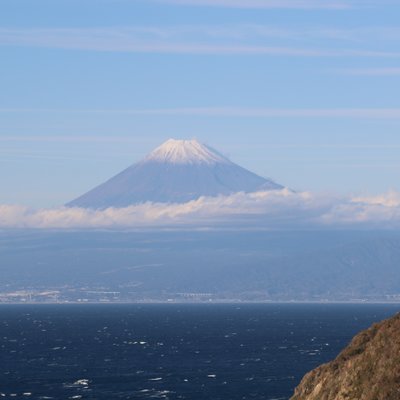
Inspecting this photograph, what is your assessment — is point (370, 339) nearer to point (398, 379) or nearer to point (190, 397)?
point (398, 379)

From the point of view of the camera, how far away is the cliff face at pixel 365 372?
105225 millimetres

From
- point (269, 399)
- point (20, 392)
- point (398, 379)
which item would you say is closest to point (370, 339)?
point (398, 379)

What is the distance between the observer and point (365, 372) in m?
110

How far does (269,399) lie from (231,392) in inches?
407

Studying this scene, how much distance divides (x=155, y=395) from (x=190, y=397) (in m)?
5.32

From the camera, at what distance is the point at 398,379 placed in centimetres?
10475

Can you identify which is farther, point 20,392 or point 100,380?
point 100,380

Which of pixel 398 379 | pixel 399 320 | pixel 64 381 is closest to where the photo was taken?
pixel 398 379

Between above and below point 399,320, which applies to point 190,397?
below

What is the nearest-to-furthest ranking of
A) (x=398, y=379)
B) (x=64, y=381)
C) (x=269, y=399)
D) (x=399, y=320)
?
(x=398, y=379)
(x=399, y=320)
(x=269, y=399)
(x=64, y=381)

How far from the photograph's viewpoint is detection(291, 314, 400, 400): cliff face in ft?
345

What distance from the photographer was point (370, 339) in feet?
396

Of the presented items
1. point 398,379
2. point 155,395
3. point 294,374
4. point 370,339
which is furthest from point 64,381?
point 398,379

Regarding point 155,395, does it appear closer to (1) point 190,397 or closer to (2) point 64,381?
(1) point 190,397
